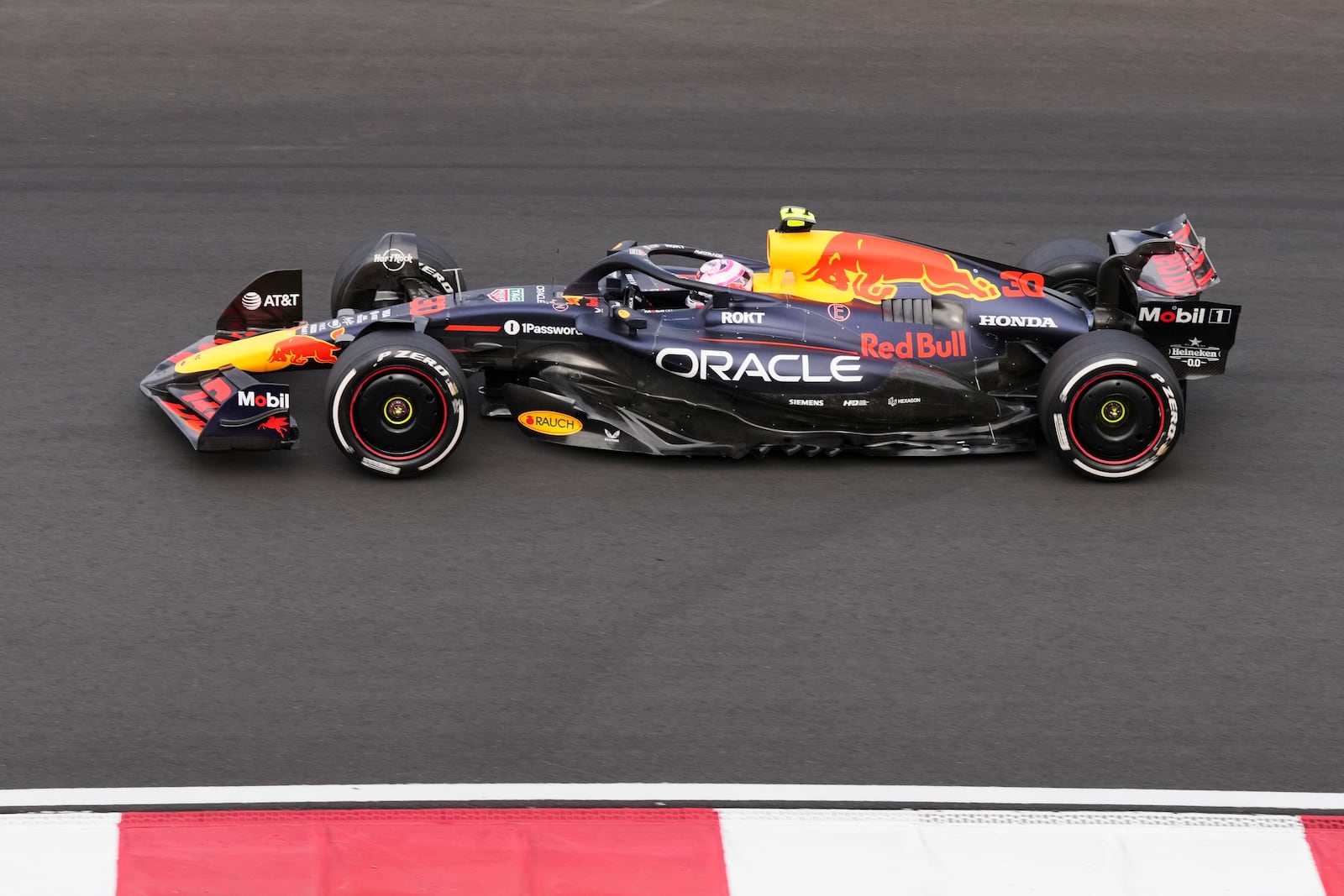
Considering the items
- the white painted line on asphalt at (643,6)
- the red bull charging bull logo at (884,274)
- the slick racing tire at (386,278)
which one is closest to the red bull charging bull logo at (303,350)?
the slick racing tire at (386,278)

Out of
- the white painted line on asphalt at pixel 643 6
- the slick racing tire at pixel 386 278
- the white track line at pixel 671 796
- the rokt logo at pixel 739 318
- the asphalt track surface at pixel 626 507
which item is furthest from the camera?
the white painted line on asphalt at pixel 643 6

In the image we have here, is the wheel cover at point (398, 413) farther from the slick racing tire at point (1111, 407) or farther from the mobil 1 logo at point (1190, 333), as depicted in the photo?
the mobil 1 logo at point (1190, 333)

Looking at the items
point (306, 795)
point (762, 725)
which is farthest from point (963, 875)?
point (306, 795)

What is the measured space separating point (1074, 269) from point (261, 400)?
4.43 m

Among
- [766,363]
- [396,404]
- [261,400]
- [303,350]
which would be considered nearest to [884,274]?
[766,363]

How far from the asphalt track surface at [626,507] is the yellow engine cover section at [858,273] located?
87 cm

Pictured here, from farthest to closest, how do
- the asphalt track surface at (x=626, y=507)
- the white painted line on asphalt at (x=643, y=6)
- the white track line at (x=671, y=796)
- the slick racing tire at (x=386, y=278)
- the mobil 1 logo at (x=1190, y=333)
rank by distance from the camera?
the white painted line on asphalt at (x=643, y=6)
the slick racing tire at (x=386, y=278)
the mobil 1 logo at (x=1190, y=333)
the asphalt track surface at (x=626, y=507)
the white track line at (x=671, y=796)

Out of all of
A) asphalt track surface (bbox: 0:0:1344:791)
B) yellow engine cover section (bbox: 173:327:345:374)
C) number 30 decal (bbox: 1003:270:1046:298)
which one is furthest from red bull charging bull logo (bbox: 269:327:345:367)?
number 30 decal (bbox: 1003:270:1046:298)

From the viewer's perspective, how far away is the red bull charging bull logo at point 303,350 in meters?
8.35

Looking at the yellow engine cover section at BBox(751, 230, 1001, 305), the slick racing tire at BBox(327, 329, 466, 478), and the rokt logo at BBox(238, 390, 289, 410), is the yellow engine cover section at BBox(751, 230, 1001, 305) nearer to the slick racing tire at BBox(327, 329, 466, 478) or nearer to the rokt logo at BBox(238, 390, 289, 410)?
the slick racing tire at BBox(327, 329, 466, 478)

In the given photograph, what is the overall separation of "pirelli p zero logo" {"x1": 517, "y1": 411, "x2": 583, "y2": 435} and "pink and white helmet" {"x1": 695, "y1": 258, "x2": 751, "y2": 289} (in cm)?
96

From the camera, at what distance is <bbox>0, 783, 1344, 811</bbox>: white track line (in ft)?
18.6

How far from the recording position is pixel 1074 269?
930cm

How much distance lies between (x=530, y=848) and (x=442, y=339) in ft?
11.5
